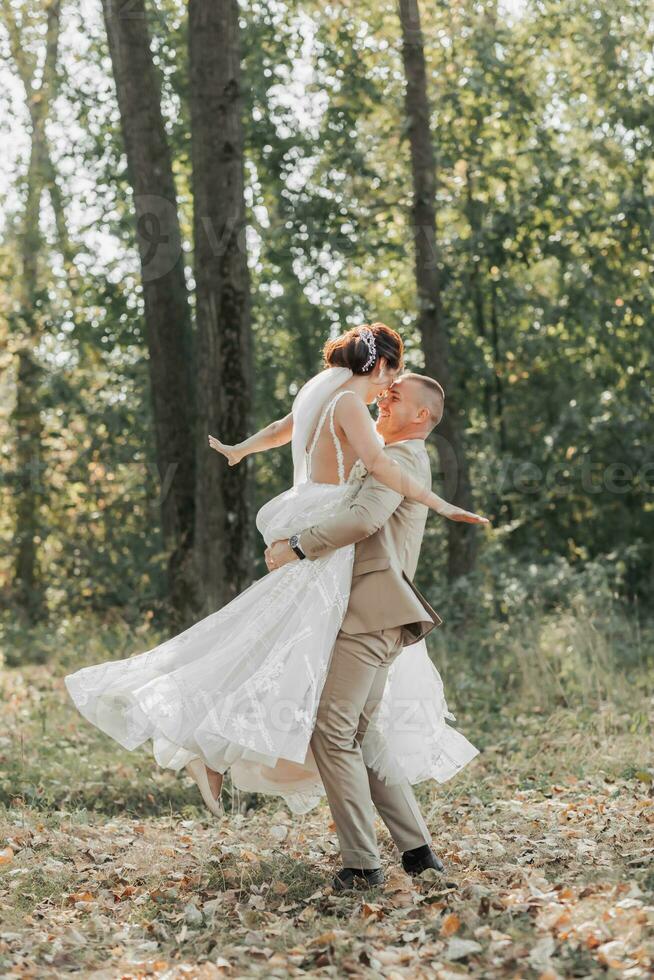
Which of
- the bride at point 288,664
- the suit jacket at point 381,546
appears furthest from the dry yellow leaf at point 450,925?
the suit jacket at point 381,546

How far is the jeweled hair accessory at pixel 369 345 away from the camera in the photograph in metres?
5.03

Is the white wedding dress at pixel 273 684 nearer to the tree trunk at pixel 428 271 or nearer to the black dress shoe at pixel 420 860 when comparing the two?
the black dress shoe at pixel 420 860

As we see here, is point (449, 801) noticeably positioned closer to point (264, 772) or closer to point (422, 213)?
point (264, 772)

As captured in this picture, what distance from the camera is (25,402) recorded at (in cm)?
1516

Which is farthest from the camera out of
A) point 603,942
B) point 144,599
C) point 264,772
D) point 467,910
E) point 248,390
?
point 144,599

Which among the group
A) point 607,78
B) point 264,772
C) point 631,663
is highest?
point 607,78

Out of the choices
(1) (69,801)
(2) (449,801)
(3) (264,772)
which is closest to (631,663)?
(2) (449,801)

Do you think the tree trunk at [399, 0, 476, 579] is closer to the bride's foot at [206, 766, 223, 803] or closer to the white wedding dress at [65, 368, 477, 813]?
the white wedding dress at [65, 368, 477, 813]

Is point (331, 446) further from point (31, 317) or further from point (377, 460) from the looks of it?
point (31, 317)

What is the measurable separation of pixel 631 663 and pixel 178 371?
5.34m

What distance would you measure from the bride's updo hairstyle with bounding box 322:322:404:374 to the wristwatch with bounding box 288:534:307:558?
0.74 m

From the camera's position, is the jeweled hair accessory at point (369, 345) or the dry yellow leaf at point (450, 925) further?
the jeweled hair accessory at point (369, 345)

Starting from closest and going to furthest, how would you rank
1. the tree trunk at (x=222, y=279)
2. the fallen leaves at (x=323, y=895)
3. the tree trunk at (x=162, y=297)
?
the fallen leaves at (x=323, y=895) < the tree trunk at (x=222, y=279) < the tree trunk at (x=162, y=297)

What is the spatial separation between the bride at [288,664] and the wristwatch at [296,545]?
0.07 meters
